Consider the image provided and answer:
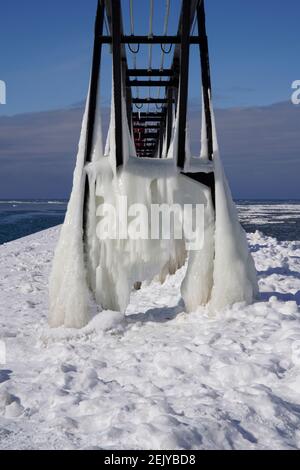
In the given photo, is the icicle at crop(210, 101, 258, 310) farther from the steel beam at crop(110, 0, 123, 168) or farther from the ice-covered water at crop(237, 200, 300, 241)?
the ice-covered water at crop(237, 200, 300, 241)

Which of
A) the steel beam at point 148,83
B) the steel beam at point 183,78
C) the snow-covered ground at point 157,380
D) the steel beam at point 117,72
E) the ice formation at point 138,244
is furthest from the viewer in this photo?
the steel beam at point 148,83

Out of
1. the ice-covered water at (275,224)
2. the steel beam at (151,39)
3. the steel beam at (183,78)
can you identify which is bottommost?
the ice-covered water at (275,224)

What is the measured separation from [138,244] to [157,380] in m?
2.17

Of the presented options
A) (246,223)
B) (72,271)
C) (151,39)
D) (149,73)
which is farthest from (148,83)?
(246,223)

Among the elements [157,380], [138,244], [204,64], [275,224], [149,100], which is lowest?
[157,380]

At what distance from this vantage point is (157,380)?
3891 millimetres

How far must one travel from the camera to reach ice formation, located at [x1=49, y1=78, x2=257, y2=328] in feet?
18.3

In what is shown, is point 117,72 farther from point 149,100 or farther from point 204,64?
point 149,100

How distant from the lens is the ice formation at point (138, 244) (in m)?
5.59

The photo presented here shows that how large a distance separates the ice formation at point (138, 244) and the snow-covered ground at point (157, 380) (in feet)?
0.81

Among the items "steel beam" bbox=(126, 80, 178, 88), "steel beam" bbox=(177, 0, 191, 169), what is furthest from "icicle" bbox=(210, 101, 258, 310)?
"steel beam" bbox=(126, 80, 178, 88)

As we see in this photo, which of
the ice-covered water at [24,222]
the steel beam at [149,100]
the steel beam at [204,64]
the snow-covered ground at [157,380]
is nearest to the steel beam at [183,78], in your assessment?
the steel beam at [204,64]

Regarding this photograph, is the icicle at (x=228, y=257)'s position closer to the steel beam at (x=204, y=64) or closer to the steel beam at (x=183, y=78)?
the steel beam at (x=204, y=64)

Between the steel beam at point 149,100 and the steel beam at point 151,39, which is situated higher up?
the steel beam at point 149,100
